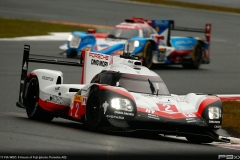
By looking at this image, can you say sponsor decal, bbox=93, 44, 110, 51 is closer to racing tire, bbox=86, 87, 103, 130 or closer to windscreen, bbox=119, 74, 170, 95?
windscreen, bbox=119, 74, 170, 95

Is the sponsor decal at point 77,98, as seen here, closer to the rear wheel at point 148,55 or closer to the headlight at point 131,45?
the headlight at point 131,45

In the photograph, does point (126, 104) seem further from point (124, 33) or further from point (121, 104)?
point (124, 33)

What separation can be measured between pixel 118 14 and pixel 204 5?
29.5 ft

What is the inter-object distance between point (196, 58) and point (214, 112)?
1437 cm

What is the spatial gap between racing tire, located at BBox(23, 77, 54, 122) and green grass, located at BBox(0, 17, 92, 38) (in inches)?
644

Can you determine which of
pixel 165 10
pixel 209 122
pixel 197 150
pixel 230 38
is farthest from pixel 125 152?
pixel 165 10

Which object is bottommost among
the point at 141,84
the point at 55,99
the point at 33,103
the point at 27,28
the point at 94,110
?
the point at 27,28

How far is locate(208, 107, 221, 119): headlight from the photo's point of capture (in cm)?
1175

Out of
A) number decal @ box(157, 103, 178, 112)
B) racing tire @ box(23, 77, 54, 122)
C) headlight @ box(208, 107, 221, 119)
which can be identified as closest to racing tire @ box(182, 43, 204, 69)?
racing tire @ box(23, 77, 54, 122)

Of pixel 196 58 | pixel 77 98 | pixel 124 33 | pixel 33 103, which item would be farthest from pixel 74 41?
pixel 77 98

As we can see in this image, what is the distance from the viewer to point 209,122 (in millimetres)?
11617

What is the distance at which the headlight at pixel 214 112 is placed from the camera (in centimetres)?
1175

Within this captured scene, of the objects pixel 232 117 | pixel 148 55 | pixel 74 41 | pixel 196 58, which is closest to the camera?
pixel 232 117

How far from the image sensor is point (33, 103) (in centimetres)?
1365
